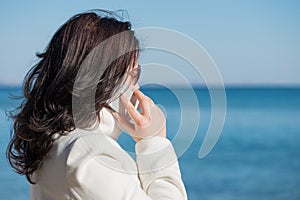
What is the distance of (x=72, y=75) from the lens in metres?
0.96

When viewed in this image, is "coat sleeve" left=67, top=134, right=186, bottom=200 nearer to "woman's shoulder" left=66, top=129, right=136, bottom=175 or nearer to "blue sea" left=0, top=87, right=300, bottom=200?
"woman's shoulder" left=66, top=129, right=136, bottom=175

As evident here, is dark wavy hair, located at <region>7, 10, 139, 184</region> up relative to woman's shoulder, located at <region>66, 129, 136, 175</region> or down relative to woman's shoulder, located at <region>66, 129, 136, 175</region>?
up

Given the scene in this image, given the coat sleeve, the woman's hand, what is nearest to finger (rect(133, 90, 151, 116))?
the woman's hand

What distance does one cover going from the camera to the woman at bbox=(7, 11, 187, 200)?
3.05 ft

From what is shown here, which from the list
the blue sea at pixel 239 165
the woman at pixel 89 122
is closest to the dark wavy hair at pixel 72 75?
the woman at pixel 89 122

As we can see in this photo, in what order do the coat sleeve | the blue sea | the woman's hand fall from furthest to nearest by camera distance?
the blue sea
the woman's hand
the coat sleeve

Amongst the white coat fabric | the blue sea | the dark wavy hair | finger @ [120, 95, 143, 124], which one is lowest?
the blue sea

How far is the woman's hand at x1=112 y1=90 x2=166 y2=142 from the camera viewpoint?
3.35ft

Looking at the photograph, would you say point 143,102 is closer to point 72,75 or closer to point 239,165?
point 72,75

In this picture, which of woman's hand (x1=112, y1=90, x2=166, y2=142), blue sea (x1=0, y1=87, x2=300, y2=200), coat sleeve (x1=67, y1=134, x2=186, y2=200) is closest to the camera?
coat sleeve (x1=67, y1=134, x2=186, y2=200)

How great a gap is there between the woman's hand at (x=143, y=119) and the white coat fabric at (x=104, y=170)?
0.06 feet

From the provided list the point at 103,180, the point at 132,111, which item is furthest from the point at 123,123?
the point at 103,180

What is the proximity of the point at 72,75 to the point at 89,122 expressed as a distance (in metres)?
0.08

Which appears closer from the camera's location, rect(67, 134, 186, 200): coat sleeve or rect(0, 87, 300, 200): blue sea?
rect(67, 134, 186, 200): coat sleeve
